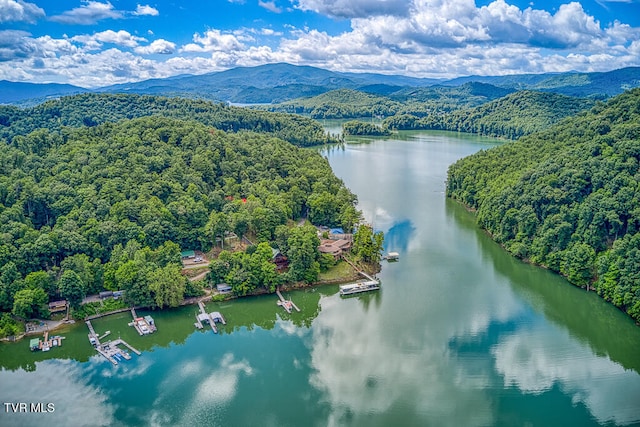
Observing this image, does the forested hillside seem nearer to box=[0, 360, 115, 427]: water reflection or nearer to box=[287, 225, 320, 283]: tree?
box=[287, 225, 320, 283]: tree

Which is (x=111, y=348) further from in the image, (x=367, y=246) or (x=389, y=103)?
(x=389, y=103)

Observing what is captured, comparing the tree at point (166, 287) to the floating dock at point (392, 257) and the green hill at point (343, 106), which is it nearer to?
the floating dock at point (392, 257)

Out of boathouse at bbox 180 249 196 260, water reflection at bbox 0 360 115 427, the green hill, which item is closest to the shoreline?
water reflection at bbox 0 360 115 427

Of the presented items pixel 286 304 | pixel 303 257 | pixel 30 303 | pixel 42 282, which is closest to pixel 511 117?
pixel 303 257

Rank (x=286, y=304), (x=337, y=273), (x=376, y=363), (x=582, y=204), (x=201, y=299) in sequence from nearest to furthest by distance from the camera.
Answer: (x=376, y=363), (x=286, y=304), (x=201, y=299), (x=337, y=273), (x=582, y=204)

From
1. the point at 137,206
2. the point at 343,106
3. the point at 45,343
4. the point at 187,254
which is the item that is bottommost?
the point at 45,343

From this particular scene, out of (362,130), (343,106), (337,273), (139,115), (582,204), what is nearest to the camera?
(337,273)
